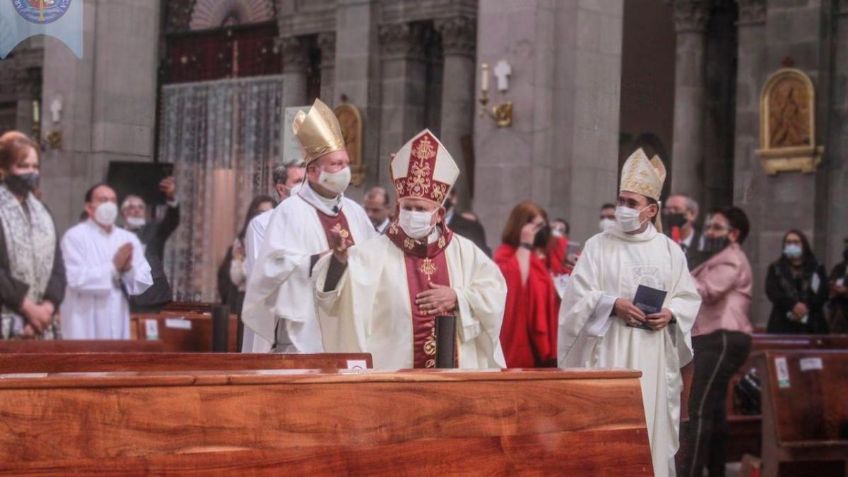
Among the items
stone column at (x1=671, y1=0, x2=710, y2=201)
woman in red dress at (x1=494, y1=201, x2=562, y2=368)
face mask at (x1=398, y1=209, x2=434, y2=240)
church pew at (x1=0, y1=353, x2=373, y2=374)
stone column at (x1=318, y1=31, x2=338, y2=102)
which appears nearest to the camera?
church pew at (x1=0, y1=353, x2=373, y2=374)

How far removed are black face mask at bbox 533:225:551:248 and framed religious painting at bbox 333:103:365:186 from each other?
15.8 feet

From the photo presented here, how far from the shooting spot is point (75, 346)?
7629mm

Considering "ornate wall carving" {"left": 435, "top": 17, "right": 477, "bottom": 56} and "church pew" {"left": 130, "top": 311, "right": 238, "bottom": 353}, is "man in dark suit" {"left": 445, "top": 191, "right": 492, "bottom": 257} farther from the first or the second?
"ornate wall carving" {"left": 435, "top": 17, "right": 477, "bottom": 56}

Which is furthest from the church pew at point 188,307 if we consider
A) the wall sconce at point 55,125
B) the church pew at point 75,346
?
the wall sconce at point 55,125

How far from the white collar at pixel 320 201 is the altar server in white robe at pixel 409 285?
25.9 inches

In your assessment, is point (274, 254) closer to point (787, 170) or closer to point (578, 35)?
point (578, 35)

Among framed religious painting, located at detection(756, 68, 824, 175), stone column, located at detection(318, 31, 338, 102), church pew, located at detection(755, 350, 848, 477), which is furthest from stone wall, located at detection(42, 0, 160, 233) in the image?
framed religious painting, located at detection(756, 68, 824, 175)

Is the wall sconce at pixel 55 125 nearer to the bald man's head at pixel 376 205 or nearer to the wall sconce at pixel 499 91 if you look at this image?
the bald man's head at pixel 376 205

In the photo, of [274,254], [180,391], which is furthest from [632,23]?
[180,391]

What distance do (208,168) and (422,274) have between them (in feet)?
16.2

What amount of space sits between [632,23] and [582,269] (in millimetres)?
5154

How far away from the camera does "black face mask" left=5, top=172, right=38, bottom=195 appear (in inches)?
300

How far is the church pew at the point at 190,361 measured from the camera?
5.16 metres

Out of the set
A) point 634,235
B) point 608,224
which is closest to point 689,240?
point 608,224
